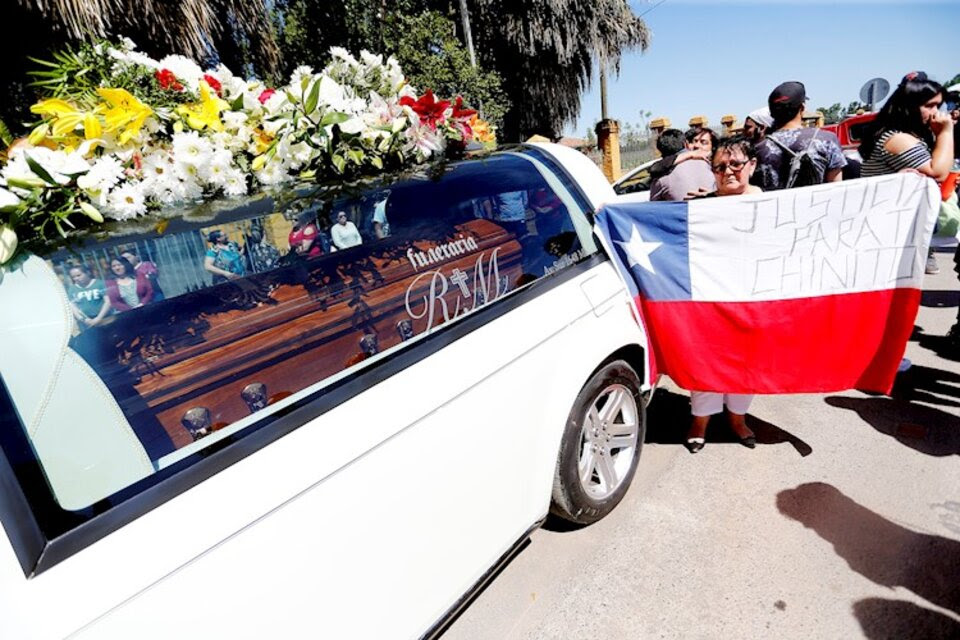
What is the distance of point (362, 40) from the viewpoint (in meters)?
12.1

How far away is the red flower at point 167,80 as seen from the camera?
1.79m

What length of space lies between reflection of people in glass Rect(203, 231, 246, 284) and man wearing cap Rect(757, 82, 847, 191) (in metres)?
3.21

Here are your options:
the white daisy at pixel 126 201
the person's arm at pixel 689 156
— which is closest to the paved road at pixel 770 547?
the person's arm at pixel 689 156

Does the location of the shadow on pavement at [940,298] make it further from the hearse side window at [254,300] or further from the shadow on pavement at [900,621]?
the hearse side window at [254,300]

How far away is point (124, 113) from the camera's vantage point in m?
1.54

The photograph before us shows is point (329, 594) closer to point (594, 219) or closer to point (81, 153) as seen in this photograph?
point (81, 153)

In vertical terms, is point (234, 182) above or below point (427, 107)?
below

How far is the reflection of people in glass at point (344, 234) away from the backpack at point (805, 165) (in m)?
2.77

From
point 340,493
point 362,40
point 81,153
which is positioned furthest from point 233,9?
point 340,493

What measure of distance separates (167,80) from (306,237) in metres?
0.69

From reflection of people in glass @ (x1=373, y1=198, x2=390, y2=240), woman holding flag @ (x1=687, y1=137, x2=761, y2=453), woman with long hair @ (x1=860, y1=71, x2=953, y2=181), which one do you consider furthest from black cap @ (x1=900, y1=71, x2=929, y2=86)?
reflection of people in glass @ (x1=373, y1=198, x2=390, y2=240)

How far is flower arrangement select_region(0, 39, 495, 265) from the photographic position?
4.64 feet

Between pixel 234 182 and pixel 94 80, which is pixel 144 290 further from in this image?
pixel 94 80

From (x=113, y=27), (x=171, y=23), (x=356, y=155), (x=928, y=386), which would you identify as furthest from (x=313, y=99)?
(x=171, y=23)
